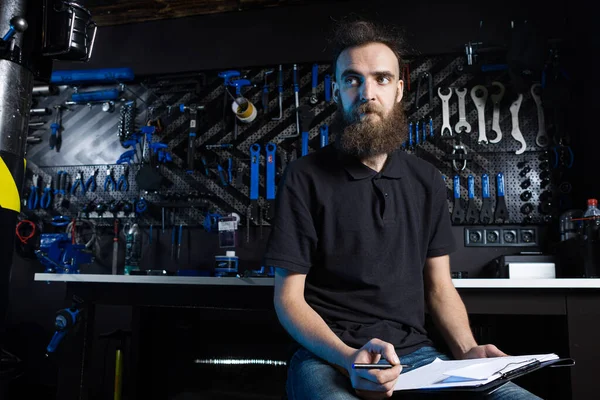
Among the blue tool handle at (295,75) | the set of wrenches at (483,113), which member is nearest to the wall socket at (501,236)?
the set of wrenches at (483,113)

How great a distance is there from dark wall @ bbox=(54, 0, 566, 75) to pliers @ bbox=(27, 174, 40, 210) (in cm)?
95

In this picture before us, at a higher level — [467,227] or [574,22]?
[574,22]

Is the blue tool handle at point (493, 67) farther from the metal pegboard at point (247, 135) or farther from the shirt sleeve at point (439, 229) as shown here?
the shirt sleeve at point (439, 229)

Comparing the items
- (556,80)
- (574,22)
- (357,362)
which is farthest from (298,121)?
(357,362)

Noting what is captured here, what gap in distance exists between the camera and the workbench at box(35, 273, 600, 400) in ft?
5.94

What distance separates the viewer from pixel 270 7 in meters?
3.58

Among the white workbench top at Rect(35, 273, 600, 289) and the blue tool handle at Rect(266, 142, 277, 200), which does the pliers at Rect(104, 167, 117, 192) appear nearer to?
the blue tool handle at Rect(266, 142, 277, 200)

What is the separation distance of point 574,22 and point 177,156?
2.80 meters

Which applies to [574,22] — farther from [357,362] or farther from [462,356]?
[357,362]

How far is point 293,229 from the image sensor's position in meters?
Result: 1.36

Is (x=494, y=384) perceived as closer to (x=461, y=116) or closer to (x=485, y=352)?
Result: (x=485, y=352)

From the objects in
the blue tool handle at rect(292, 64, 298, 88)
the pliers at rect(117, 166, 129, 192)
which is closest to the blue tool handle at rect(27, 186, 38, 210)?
the pliers at rect(117, 166, 129, 192)

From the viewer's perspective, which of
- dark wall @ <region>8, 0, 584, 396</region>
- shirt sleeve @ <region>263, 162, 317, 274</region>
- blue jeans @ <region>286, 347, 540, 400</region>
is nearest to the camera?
blue jeans @ <region>286, 347, 540, 400</region>

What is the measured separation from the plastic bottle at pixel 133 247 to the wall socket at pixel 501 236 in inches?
87.3
